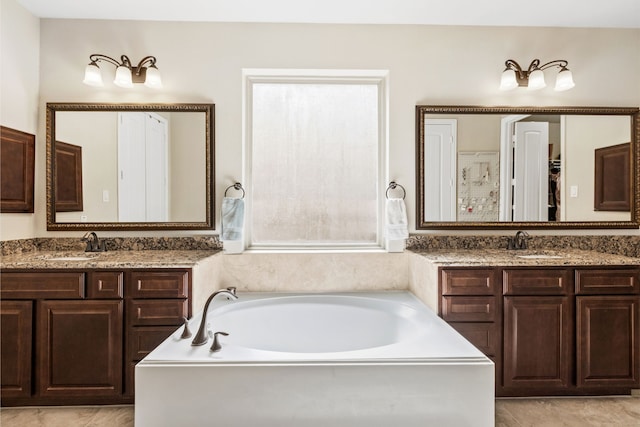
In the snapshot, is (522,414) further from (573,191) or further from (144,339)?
(144,339)

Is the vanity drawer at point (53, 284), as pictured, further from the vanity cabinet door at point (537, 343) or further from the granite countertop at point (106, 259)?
the vanity cabinet door at point (537, 343)

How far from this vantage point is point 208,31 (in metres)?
2.56

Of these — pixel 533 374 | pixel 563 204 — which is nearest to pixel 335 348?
pixel 533 374

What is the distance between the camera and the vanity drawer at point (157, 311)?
2.02 metres

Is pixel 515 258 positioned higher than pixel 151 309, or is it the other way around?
pixel 515 258

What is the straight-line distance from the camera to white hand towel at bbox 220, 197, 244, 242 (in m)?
2.43

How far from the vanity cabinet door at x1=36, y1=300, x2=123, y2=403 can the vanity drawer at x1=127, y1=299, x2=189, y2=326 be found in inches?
5.7

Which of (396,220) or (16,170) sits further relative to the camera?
(396,220)

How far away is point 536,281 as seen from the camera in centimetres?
210

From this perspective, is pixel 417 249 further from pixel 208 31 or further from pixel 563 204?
pixel 208 31

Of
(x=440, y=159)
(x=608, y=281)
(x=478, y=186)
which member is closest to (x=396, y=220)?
(x=440, y=159)

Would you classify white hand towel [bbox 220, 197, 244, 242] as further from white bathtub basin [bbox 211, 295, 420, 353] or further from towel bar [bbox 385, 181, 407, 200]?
towel bar [bbox 385, 181, 407, 200]

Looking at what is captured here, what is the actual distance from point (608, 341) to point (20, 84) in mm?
4139

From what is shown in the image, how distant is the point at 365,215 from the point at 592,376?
172cm
